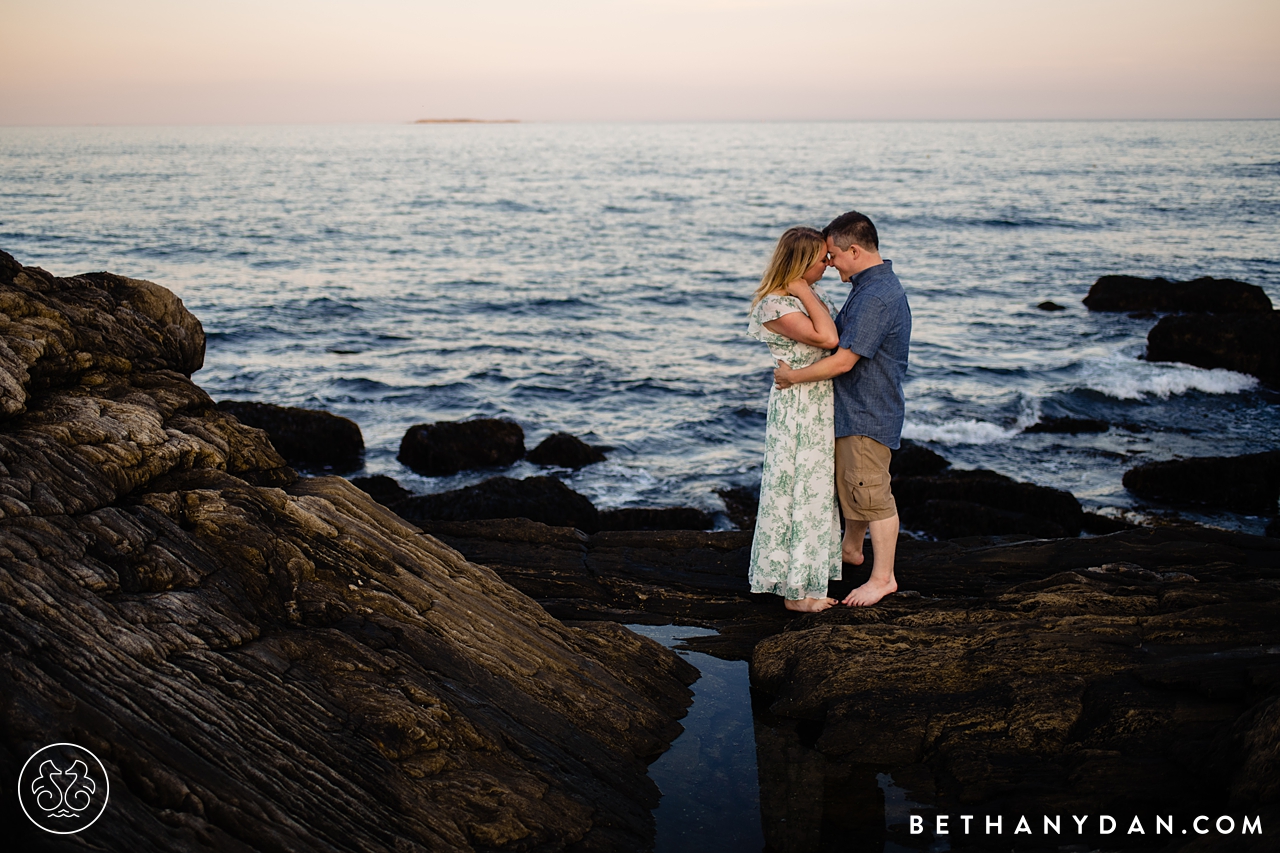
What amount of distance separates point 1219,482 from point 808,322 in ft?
31.2

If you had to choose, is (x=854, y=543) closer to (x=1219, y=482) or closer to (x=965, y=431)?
(x=1219, y=482)

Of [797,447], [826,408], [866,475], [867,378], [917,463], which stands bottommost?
[917,463]

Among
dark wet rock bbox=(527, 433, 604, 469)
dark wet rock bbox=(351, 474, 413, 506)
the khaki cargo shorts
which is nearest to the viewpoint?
the khaki cargo shorts

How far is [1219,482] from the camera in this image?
12078mm

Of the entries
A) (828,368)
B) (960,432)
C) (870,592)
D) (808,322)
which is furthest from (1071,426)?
(808,322)

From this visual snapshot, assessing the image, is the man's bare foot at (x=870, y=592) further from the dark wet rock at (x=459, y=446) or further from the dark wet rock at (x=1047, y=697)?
the dark wet rock at (x=459, y=446)

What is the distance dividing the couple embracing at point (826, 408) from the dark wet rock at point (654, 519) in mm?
4681

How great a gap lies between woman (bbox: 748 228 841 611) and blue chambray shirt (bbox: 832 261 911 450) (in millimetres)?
122

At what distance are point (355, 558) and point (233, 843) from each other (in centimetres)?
195

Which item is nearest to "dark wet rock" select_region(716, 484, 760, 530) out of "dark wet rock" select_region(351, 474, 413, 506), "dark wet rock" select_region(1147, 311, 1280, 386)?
"dark wet rock" select_region(351, 474, 413, 506)

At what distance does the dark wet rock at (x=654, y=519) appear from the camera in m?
11.0

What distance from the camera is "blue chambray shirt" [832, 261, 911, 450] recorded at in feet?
18.6

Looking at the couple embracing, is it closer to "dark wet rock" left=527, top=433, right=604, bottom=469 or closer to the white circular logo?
the white circular logo

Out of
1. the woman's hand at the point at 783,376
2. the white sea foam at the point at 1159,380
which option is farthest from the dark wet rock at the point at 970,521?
the white sea foam at the point at 1159,380
